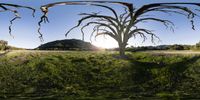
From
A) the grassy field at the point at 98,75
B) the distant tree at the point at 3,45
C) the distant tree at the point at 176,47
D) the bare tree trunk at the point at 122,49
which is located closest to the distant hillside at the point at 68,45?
the distant tree at the point at 3,45

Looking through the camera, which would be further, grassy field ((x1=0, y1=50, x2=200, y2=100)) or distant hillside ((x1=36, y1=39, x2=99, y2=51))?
distant hillside ((x1=36, y1=39, x2=99, y2=51))

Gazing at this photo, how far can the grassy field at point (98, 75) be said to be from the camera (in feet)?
102

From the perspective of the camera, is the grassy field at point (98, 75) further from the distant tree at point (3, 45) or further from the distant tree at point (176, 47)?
the distant tree at point (176, 47)

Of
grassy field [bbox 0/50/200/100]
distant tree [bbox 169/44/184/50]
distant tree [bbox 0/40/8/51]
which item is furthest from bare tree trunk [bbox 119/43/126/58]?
distant tree [bbox 0/40/8/51]

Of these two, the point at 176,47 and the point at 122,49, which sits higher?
the point at 176,47

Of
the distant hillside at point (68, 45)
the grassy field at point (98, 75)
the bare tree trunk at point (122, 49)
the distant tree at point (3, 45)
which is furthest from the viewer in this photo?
the distant hillside at point (68, 45)

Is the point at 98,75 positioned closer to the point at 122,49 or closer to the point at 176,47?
the point at 122,49

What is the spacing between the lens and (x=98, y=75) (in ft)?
119

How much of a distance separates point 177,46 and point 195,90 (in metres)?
18.6

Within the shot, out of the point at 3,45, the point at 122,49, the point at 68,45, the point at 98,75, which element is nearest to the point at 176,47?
the point at 122,49

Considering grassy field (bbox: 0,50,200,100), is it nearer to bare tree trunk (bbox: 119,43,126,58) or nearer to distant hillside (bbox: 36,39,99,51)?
bare tree trunk (bbox: 119,43,126,58)

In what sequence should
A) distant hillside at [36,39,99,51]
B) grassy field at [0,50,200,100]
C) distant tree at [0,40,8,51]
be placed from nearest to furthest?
1. grassy field at [0,50,200,100]
2. distant tree at [0,40,8,51]
3. distant hillside at [36,39,99,51]

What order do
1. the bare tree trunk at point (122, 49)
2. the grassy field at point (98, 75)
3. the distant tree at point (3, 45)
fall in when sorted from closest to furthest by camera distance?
1. the grassy field at point (98, 75)
2. the bare tree trunk at point (122, 49)
3. the distant tree at point (3, 45)

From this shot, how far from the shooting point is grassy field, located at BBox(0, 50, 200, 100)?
102 ft
